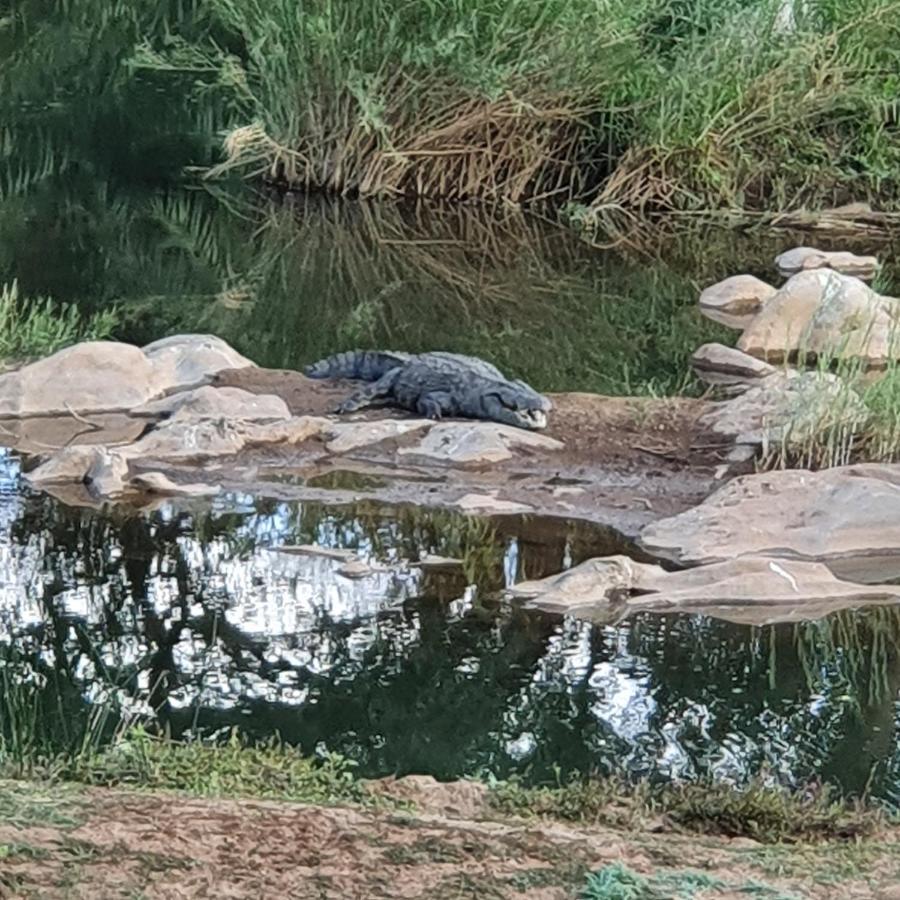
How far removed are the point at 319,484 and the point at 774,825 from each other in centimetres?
394

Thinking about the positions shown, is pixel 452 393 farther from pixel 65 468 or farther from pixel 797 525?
pixel 797 525

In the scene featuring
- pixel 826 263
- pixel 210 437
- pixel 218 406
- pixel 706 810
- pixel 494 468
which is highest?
pixel 826 263

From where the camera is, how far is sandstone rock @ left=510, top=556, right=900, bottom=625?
6.05m

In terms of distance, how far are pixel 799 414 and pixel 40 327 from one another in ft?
14.7

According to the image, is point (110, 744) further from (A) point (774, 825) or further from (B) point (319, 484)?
(B) point (319, 484)

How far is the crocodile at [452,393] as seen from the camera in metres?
8.32

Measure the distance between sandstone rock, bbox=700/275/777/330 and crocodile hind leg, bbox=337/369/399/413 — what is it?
4.14 meters

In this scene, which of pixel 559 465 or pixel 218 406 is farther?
pixel 218 406

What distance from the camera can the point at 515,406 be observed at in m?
8.33

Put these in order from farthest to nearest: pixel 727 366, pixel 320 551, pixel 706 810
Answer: pixel 727 366 < pixel 320 551 < pixel 706 810

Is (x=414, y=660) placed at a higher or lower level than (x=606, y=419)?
lower

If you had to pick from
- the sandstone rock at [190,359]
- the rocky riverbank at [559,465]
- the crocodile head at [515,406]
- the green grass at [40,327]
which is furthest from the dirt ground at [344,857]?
the green grass at [40,327]

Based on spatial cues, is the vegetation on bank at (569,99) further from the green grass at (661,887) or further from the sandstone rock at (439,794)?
the green grass at (661,887)

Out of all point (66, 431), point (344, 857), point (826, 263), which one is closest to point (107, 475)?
point (66, 431)
